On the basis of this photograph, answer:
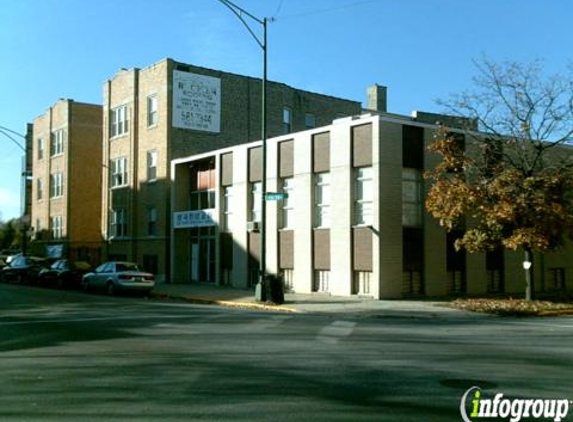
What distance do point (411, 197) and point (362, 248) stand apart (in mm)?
2921

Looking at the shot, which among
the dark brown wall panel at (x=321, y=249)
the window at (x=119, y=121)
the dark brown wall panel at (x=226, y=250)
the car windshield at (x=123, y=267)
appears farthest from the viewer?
the window at (x=119, y=121)

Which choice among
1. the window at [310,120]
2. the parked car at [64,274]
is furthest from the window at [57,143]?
the window at [310,120]

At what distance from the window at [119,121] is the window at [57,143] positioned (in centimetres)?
968

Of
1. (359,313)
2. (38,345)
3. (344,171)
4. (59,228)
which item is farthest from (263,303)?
(59,228)

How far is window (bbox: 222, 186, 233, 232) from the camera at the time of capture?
105 feet

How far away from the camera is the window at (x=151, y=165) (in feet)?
126

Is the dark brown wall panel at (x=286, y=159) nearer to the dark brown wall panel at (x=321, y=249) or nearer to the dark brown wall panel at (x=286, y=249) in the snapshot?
the dark brown wall panel at (x=286, y=249)

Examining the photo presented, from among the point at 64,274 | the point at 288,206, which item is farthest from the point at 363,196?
the point at 64,274

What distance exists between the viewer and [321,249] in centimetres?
2662

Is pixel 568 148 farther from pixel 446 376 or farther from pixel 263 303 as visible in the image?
pixel 446 376

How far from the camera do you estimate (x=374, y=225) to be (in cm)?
2423

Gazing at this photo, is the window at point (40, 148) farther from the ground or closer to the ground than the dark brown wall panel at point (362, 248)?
farther from the ground

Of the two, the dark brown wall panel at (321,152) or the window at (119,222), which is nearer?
the dark brown wall panel at (321,152)

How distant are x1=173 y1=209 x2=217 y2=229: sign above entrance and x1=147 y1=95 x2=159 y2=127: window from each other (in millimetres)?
6170
